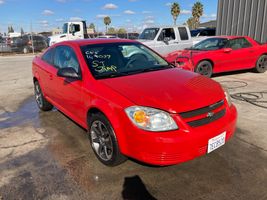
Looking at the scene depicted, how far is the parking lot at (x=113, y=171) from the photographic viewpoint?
8.87 ft

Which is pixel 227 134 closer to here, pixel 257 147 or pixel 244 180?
pixel 244 180

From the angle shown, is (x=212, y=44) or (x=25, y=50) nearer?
(x=212, y=44)

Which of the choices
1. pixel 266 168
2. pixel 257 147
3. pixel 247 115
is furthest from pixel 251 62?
pixel 266 168

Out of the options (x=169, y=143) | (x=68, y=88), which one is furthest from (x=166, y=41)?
(x=169, y=143)

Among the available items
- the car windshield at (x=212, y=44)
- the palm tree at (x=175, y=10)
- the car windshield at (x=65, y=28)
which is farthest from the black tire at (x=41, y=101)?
the palm tree at (x=175, y=10)

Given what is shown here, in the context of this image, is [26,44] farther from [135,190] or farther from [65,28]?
[135,190]

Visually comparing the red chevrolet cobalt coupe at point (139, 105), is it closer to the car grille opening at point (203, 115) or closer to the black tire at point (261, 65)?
the car grille opening at point (203, 115)

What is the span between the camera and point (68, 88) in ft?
12.6

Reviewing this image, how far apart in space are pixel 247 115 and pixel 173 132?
2865 mm

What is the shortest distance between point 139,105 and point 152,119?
0.21m

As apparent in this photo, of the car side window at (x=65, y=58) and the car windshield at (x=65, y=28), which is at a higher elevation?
the car windshield at (x=65, y=28)

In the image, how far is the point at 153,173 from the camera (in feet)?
9.99

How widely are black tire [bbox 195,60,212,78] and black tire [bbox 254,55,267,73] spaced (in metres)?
2.18

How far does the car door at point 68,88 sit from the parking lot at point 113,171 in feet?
1.63
